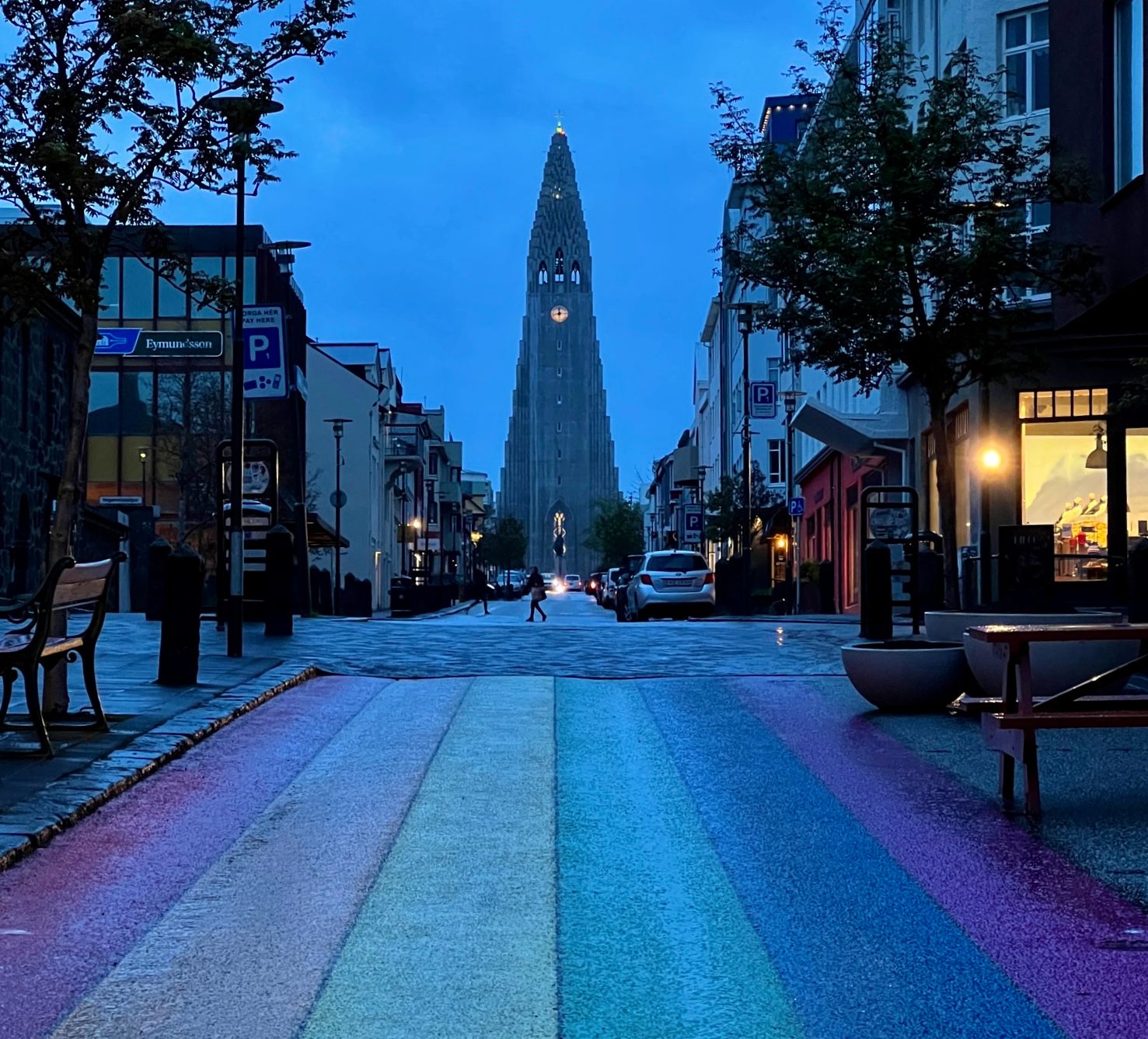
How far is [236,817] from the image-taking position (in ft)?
24.3

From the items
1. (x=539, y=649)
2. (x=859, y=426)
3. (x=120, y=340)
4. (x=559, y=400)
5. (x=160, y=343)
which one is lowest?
(x=539, y=649)

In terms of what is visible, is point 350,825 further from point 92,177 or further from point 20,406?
point 20,406

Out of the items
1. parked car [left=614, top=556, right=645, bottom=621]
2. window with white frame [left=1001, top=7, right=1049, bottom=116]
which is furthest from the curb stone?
parked car [left=614, top=556, right=645, bottom=621]

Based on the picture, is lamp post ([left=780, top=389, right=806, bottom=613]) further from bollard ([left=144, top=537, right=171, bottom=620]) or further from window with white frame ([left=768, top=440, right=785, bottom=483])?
bollard ([left=144, top=537, right=171, bottom=620])

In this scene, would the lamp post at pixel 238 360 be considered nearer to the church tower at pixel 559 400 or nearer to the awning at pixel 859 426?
the awning at pixel 859 426

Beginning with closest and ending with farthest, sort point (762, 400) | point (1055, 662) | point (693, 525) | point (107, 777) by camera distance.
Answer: point (107, 777), point (1055, 662), point (762, 400), point (693, 525)

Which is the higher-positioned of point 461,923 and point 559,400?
point 559,400

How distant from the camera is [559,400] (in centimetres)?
17762

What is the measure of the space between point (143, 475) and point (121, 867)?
2283 inches

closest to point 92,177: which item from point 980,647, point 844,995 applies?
A: point 980,647

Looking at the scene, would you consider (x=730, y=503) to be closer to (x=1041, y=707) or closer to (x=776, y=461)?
(x=776, y=461)

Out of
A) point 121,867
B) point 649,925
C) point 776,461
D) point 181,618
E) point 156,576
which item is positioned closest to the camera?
point 649,925

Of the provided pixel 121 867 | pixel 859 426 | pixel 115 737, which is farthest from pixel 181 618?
pixel 859 426

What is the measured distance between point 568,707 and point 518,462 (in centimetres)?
17245
